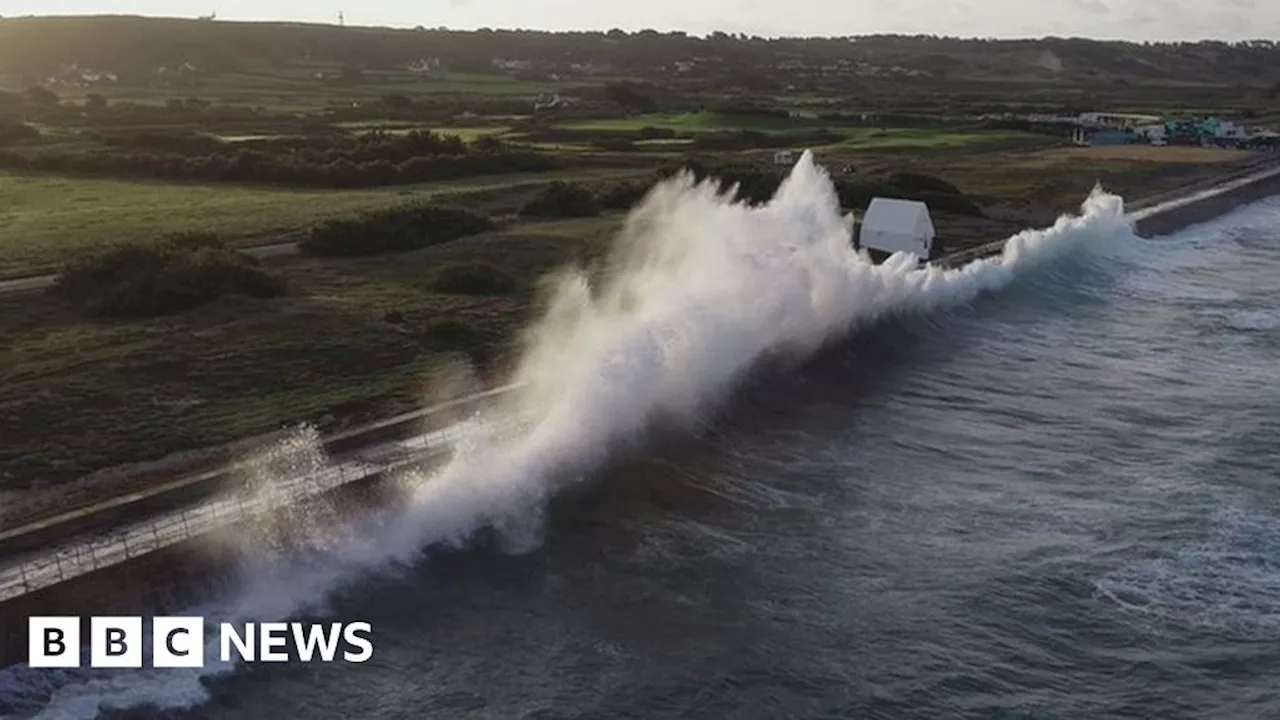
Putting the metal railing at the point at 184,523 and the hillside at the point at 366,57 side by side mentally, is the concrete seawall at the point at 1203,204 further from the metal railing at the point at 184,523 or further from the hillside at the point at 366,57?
the hillside at the point at 366,57

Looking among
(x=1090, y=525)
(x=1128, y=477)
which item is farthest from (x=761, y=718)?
(x=1128, y=477)

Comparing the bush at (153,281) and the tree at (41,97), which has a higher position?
the tree at (41,97)

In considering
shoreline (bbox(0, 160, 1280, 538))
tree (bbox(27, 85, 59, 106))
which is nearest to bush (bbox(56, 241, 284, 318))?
shoreline (bbox(0, 160, 1280, 538))

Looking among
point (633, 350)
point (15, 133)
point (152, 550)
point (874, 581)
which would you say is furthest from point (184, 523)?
point (15, 133)

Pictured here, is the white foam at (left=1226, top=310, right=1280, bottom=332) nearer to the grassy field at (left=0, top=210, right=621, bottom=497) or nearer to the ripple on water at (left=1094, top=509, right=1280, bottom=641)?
the ripple on water at (left=1094, top=509, right=1280, bottom=641)

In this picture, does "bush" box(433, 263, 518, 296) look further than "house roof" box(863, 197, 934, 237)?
No

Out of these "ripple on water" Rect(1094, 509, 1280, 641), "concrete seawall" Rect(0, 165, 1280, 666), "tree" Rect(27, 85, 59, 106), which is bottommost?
"ripple on water" Rect(1094, 509, 1280, 641)

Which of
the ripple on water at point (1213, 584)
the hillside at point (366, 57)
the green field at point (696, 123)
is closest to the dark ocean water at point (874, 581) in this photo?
the ripple on water at point (1213, 584)
